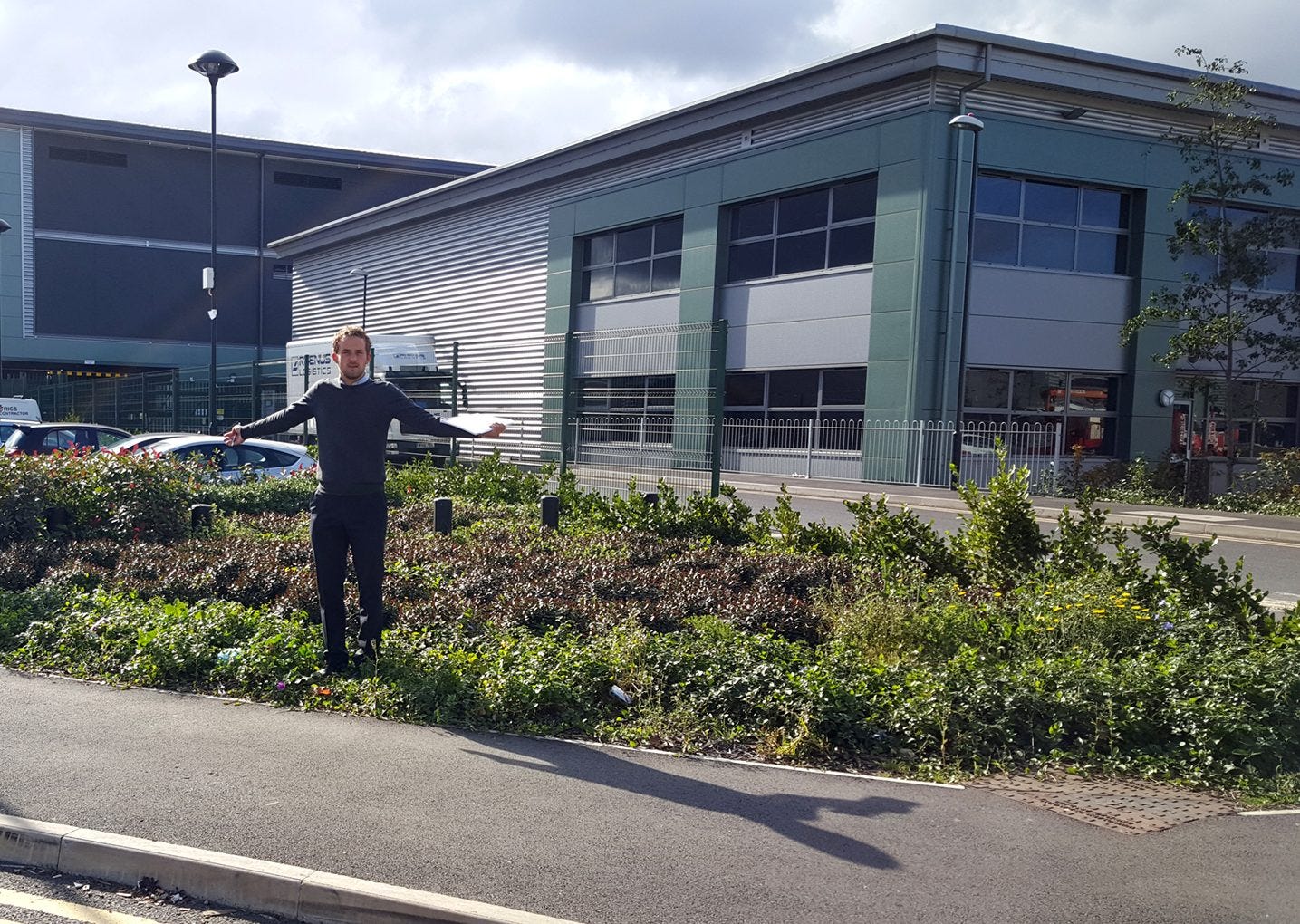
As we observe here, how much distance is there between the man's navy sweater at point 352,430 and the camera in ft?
21.7

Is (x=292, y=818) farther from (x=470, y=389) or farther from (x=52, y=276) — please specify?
(x=52, y=276)

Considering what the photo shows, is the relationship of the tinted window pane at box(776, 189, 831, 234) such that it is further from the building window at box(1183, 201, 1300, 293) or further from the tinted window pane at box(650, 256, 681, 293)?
the building window at box(1183, 201, 1300, 293)

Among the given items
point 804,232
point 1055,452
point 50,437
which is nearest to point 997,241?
point 804,232

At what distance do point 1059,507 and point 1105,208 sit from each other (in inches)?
370

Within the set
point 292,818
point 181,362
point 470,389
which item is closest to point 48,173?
point 181,362

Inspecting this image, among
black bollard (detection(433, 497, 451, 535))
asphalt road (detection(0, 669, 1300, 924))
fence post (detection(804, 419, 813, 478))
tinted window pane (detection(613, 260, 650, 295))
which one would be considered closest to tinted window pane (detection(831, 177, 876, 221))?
fence post (detection(804, 419, 813, 478))

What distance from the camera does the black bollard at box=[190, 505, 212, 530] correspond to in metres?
11.5

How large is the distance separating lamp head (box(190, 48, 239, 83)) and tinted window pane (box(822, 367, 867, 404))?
14.3m

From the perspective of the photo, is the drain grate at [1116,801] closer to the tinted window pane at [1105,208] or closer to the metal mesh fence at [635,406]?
the metal mesh fence at [635,406]

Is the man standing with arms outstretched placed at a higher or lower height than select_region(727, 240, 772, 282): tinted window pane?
lower

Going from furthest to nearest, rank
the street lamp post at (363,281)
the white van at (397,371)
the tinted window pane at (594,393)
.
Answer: the street lamp post at (363,281)
the white van at (397,371)
the tinted window pane at (594,393)

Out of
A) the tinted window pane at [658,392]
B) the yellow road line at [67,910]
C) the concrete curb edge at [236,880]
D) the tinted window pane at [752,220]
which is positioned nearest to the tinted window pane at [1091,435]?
the tinted window pane at [752,220]

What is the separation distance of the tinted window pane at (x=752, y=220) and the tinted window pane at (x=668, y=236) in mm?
1918

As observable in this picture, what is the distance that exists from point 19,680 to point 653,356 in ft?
25.9
